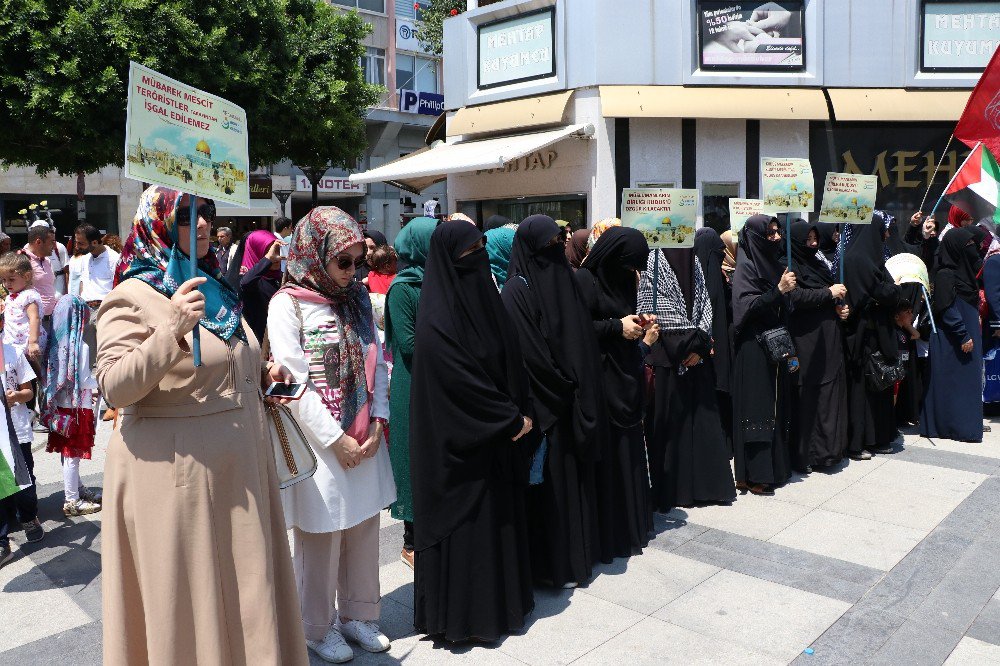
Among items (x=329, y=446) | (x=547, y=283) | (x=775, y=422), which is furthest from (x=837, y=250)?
(x=329, y=446)

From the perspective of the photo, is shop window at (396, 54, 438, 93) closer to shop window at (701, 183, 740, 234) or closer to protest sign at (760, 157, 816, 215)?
shop window at (701, 183, 740, 234)

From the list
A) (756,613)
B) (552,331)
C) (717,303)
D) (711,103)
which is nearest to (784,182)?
(717,303)

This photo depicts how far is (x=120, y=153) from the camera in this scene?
43.3 feet

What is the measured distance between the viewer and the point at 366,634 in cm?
360

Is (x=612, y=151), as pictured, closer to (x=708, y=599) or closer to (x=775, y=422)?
(x=775, y=422)

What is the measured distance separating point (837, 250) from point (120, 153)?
36.7 ft

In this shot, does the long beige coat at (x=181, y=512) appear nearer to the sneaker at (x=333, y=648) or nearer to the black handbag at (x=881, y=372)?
the sneaker at (x=333, y=648)

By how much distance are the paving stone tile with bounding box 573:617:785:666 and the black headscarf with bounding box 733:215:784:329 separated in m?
2.60

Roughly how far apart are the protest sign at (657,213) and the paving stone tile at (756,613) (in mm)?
2076

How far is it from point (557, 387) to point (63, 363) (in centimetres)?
350

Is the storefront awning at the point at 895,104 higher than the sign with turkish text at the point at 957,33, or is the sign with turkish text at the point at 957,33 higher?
the sign with turkish text at the point at 957,33

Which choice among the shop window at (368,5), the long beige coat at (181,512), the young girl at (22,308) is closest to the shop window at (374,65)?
the shop window at (368,5)

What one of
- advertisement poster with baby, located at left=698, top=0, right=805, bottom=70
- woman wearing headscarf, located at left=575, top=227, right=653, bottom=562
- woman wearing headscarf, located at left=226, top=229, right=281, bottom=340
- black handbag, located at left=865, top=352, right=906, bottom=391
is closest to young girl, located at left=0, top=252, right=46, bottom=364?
woman wearing headscarf, located at left=226, top=229, right=281, bottom=340

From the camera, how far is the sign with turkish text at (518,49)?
39.3 ft
